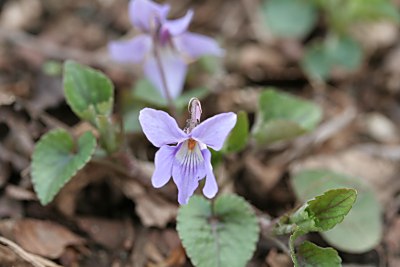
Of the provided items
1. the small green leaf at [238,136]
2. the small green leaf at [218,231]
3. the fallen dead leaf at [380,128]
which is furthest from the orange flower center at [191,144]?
the fallen dead leaf at [380,128]

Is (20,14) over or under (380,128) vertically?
over

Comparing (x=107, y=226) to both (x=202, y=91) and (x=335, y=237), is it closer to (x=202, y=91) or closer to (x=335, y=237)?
(x=202, y=91)

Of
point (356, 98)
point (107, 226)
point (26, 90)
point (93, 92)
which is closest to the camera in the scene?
point (93, 92)

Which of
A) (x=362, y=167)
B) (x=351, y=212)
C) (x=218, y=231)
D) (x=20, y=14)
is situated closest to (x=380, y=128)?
(x=362, y=167)

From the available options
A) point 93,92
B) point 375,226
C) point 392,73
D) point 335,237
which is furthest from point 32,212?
point 392,73

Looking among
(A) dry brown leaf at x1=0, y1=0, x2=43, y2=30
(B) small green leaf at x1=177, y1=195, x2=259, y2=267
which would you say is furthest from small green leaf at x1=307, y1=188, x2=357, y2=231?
(A) dry brown leaf at x1=0, y1=0, x2=43, y2=30

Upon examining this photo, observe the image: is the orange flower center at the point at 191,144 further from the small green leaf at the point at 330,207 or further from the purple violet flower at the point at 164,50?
the purple violet flower at the point at 164,50

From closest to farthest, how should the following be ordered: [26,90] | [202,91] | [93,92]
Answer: [93,92]
[202,91]
[26,90]

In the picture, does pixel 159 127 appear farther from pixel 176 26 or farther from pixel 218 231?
pixel 176 26
